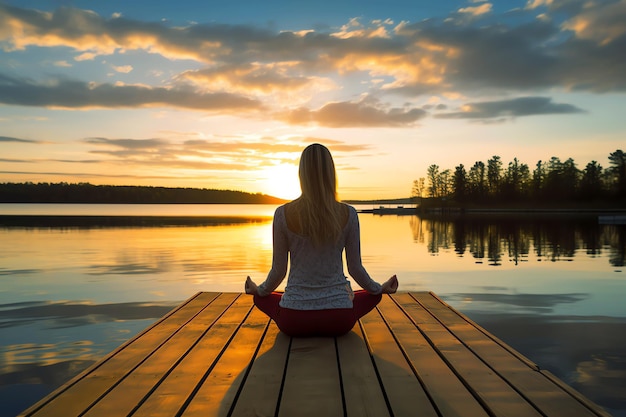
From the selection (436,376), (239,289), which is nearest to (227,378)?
(436,376)

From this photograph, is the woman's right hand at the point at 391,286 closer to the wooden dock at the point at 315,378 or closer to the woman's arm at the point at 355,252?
the woman's arm at the point at 355,252

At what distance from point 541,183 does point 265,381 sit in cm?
13910

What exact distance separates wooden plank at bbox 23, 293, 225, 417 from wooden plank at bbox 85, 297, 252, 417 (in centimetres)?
9

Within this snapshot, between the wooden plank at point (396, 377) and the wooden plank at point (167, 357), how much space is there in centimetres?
167

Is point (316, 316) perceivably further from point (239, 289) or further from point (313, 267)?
point (239, 289)

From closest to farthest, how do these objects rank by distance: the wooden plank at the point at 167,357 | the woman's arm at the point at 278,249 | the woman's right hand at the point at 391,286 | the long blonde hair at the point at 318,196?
the wooden plank at the point at 167,357 < the long blonde hair at the point at 318,196 < the woman's arm at the point at 278,249 < the woman's right hand at the point at 391,286

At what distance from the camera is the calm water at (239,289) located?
22.9 ft

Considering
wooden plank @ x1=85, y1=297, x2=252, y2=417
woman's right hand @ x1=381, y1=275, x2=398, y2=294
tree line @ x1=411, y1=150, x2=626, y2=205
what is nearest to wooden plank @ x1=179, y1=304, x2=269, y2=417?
wooden plank @ x1=85, y1=297, x2=252, y2=417

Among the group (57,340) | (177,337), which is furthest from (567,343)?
(57,340)

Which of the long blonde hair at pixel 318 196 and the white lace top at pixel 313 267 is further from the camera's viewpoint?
the white lace top at pixel 313 267

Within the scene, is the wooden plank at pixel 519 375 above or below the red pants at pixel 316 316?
below

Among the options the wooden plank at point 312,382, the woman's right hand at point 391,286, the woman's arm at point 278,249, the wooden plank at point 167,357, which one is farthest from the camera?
the woman's right hand at point 391,286

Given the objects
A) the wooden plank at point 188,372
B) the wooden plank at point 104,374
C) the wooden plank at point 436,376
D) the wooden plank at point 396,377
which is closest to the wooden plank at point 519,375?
the wooden plank at point 436,376

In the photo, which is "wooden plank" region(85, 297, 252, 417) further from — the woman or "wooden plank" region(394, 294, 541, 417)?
"wooden plank" region(394, 294, 541, 417)
